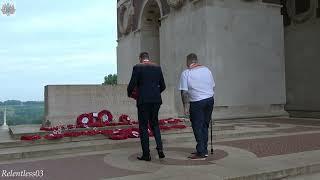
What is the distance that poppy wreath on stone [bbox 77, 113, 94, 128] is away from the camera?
12292mm

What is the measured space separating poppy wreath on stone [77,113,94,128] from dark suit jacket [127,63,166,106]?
15.2 ft

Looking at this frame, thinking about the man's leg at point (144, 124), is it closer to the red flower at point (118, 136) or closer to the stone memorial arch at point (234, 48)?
the red flower at point (118, 136)

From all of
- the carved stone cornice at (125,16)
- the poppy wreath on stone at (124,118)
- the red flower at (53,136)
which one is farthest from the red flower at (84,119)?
the carved stone cornice at (125,16)

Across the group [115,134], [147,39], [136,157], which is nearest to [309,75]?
[147,39]

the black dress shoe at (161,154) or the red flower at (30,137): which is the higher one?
the red flower at (30,137)

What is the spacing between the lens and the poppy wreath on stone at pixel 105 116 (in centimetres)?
1306

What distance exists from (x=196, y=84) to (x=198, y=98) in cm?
27

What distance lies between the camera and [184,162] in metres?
7.88

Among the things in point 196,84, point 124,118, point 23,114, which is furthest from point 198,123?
point 23,114

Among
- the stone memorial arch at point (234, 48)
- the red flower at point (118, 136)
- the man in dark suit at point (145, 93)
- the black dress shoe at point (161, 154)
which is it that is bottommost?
the black dress shoe at point (161, 154)

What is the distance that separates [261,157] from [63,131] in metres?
5.14

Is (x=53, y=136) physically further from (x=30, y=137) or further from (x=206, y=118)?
(x=206, y=118)

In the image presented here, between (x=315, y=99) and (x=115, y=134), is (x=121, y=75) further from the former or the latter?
(x=115, y=134)

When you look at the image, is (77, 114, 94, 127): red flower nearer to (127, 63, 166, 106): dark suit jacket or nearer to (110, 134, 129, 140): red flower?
(110, 134, 129, 140): red flower
